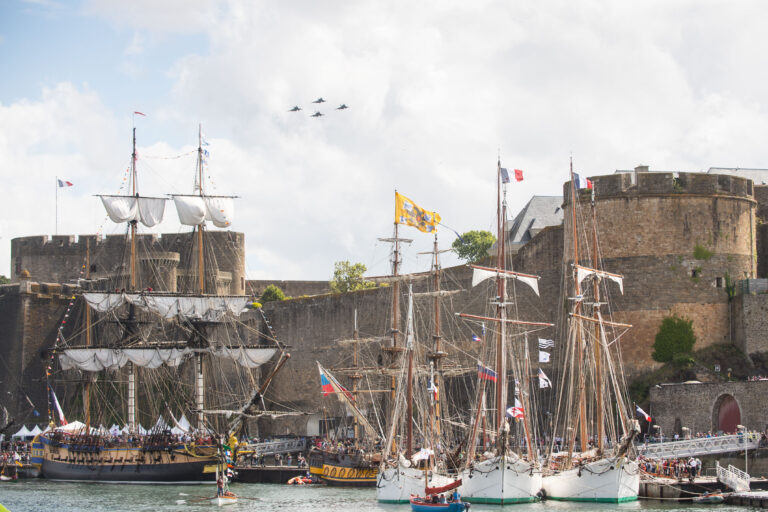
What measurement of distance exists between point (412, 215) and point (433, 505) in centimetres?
1611

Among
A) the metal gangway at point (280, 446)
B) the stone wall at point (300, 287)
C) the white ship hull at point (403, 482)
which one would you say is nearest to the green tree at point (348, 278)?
the stone wall at point (300, 287)

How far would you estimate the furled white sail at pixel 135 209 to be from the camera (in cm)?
7062

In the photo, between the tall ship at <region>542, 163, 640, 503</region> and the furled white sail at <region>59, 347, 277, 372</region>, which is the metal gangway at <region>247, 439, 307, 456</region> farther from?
the tall ship at <region>542, 163, 640, 503</region>

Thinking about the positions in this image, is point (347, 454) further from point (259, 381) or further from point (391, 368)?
point (259, 381)

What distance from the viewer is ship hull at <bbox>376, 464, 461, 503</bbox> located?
147ft

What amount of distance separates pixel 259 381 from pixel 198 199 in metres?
12.2

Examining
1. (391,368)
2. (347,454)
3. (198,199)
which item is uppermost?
(198,199)

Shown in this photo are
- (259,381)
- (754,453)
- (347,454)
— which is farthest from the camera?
(259,381)

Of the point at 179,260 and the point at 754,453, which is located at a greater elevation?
the point at 179,260

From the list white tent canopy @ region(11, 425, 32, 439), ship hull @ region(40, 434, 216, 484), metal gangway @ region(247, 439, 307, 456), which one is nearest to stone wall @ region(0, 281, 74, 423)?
white tent canopy @ region(11, 425, 32, 439)

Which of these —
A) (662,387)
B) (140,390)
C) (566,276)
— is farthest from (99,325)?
(662,387)

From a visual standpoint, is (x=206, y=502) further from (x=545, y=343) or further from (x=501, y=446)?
(x=545, y=343)

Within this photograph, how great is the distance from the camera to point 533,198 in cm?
7206

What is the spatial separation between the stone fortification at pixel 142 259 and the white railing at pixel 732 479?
36.5 m
